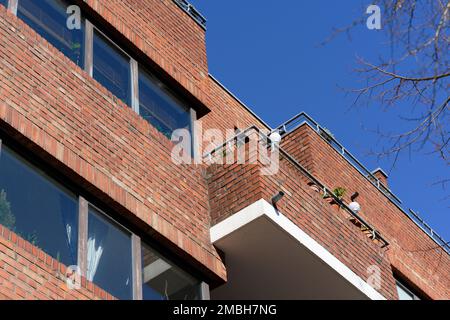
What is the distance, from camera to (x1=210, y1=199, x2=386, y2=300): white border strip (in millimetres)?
12953

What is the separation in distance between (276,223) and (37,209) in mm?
3522

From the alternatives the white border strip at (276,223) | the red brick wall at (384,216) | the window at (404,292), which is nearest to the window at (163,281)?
the white border strip at (276,223)

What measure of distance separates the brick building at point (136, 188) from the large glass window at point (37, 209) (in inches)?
0.6

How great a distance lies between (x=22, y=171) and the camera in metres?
10.9

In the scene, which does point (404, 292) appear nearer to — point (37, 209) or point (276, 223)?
point (276, 223)

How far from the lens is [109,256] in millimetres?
11477

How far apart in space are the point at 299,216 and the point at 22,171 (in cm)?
434

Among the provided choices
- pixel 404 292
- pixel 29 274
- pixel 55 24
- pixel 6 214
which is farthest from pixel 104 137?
pixel 404 292

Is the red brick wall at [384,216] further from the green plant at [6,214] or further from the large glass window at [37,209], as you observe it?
the green plant at [6,214]

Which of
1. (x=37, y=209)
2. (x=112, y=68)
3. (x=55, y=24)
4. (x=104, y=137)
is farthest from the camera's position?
(x=112, y=68)

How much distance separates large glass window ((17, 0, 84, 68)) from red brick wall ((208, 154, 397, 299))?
2.57 m
